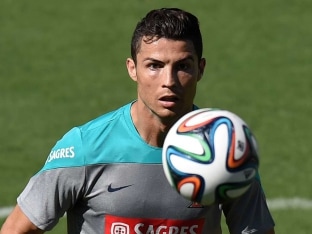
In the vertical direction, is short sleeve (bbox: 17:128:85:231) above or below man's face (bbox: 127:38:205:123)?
below

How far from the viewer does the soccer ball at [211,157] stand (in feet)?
22.3

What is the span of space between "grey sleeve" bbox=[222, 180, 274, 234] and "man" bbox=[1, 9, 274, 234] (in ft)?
0.05

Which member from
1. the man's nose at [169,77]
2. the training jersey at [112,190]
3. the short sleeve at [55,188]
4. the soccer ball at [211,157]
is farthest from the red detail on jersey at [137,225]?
the man's nose at [169,77]

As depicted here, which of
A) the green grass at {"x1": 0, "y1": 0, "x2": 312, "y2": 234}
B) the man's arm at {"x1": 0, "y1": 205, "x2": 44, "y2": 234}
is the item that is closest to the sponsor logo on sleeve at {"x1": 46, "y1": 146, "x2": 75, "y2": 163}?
the man's arm at {"x1": 0, "y1": 205, "x2": 44, "y2": 234}

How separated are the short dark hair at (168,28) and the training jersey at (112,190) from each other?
0.59m

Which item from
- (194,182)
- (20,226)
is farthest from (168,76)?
(20,226)

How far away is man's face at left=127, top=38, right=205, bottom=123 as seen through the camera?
24.1 feet

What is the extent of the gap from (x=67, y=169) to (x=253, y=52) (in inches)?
332

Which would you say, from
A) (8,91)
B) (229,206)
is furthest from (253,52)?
(229,206)

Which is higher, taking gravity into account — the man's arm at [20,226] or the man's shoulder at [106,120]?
the man's shoulder at [106,120]

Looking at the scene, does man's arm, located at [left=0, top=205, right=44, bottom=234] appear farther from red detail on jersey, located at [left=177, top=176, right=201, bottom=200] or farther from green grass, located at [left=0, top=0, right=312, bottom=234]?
green grass, located at [left=0, top=0, right=312, bottom=234]

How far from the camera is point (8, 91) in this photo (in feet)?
48.2

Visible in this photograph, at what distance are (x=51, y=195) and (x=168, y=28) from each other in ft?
4.33

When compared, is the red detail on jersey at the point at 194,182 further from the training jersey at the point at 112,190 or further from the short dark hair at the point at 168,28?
the short dark hair at the point at 168,28
